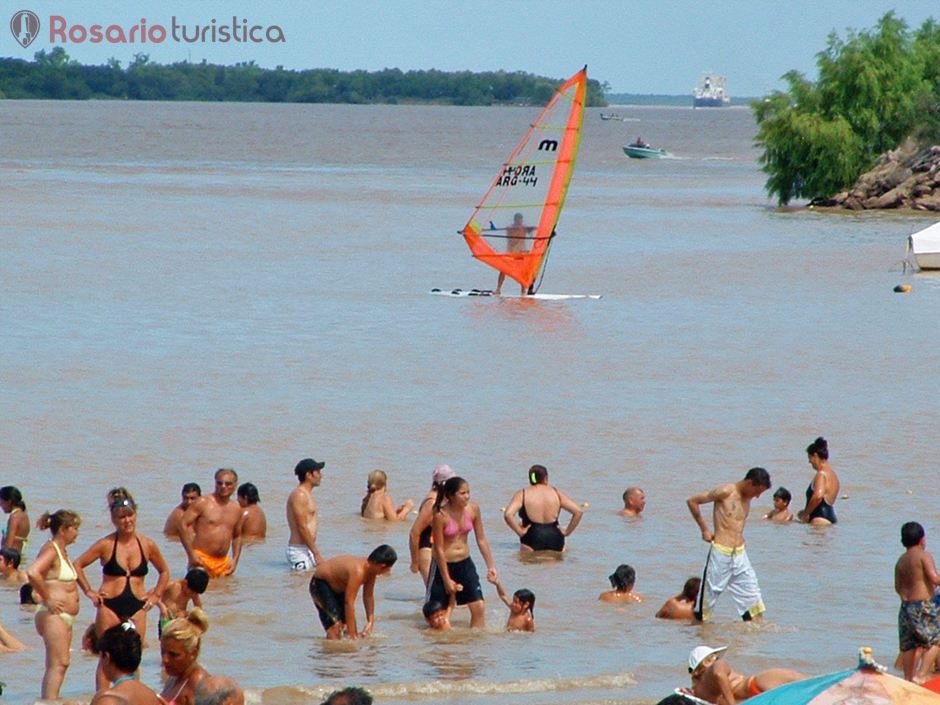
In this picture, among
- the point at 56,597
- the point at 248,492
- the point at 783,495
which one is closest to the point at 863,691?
the point at 56,597

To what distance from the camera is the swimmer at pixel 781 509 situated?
13383 mm

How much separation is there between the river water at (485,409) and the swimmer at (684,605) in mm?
138

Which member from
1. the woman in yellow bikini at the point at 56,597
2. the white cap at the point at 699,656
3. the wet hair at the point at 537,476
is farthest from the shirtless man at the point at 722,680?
the wet hair at the point at 537,476

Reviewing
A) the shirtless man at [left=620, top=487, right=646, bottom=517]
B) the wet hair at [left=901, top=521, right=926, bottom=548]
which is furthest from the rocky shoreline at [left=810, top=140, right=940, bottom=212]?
the wet hair at [left=901, top=521, right=926, bottom=548]

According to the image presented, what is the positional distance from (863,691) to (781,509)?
7845 millimetres

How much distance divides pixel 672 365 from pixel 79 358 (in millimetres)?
8607

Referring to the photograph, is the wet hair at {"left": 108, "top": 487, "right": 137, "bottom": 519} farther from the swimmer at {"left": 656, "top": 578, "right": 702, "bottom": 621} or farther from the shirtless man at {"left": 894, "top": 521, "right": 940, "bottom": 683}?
the shirtless man at {"left": 894, "top": 521, "right": 940, "bottom": 683}

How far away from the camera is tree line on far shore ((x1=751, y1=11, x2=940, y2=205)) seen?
5441 cm

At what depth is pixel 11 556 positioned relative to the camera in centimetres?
1089

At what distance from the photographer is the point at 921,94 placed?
182ft

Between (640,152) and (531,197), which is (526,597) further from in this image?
(640,152)

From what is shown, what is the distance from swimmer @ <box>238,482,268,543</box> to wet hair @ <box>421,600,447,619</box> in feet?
7.52

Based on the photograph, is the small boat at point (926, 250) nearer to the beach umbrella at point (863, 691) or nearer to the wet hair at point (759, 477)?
the wet hair at point (759, 477)

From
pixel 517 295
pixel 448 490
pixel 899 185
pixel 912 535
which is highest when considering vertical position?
pixel 899 185
